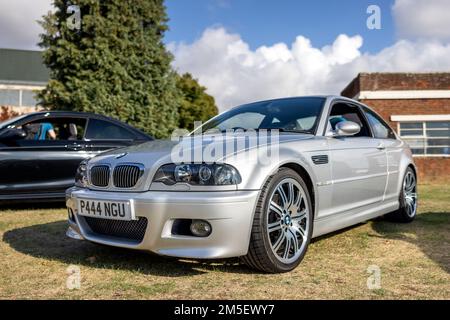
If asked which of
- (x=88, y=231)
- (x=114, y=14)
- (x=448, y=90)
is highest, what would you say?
(x=114, y=14)

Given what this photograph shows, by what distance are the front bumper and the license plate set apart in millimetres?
71

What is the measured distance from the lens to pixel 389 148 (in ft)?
15.5

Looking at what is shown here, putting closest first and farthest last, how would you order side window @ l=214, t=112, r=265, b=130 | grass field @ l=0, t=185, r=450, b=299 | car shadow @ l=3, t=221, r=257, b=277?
grass field @ l=0, t=185, r=450, b=299, car shadow @ l=3, t=221, r=257, b=277, side window @ l=214, t=112, r=265, b=130

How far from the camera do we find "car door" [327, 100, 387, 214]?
367 centimetres

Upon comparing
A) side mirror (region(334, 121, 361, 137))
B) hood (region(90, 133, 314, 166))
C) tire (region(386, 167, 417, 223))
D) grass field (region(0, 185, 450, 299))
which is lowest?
grass field (region(0, 185, 450, 299))

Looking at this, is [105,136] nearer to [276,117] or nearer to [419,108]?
[276,117]

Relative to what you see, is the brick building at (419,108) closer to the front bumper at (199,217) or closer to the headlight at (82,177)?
the headlight at (82,177)

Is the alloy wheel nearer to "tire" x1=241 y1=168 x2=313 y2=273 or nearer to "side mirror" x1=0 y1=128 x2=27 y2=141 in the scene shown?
"tire" x1=241 y1=168 x2=313 y2=273

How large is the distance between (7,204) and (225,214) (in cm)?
525

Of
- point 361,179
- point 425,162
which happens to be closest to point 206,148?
point 361,179

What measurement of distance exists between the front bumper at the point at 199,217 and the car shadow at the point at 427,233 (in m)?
1.55

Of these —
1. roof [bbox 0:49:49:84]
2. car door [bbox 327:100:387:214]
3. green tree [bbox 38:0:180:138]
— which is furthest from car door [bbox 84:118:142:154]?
roof [bbox 0:49:49:84]

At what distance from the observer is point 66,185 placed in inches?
233
